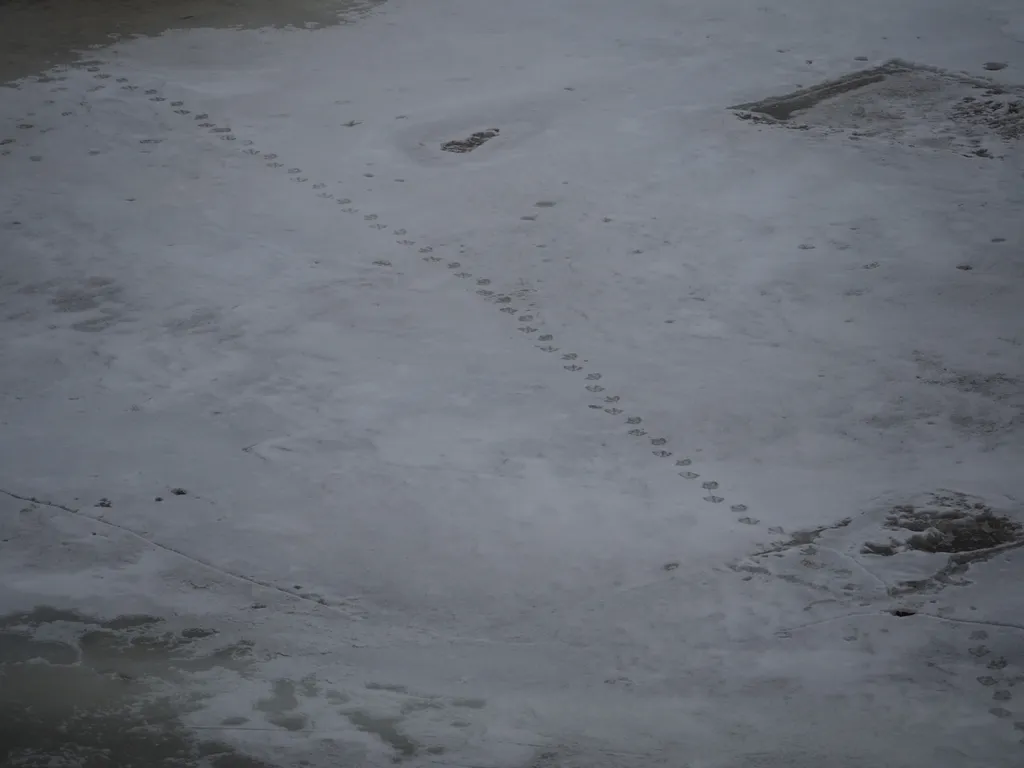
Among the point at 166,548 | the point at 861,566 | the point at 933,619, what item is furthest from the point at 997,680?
the point at 166,548

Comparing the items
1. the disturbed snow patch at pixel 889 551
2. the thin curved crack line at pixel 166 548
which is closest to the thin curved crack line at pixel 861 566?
Answer: the disturbed snow patch at pixel 889 551

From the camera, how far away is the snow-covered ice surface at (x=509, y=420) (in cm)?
141

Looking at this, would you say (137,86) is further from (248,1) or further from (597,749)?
(597,749)

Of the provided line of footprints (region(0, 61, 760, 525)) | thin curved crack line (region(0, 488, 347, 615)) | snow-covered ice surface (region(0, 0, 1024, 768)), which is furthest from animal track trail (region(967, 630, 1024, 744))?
thin curved crack line (region(0, 488, 347, 615))

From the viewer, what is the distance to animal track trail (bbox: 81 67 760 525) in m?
1.84

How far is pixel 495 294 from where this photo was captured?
227 cm

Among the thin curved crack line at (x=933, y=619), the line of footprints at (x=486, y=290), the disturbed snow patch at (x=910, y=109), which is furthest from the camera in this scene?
the disturbed snow patch at (x=910, y=109)

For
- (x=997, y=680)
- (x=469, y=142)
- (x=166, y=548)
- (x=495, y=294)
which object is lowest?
(x=997, y=680)

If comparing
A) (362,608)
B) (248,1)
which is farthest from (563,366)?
(248,1)

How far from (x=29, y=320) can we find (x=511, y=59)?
173 centimetres

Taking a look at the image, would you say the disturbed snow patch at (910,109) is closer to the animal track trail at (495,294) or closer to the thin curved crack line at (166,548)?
the animal track trail at (495,294)

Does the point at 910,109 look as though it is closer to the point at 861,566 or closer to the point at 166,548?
the point at 861,566

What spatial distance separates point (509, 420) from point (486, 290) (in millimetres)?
450

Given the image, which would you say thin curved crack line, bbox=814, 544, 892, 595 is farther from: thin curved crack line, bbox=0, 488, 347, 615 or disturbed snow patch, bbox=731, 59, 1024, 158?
disturbed snow patch, bbox=731, 59, 1024, 158
